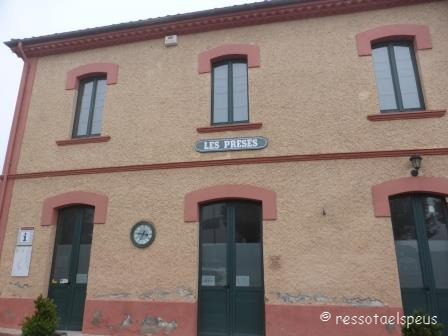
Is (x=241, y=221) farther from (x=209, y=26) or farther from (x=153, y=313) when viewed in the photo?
(x=209, y=26)

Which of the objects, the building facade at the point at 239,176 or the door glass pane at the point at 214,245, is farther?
the door glass pane at the point at 214,245

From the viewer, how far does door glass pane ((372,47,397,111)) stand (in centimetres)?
726

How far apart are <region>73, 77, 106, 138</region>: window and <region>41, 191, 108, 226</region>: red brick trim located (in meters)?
1.54

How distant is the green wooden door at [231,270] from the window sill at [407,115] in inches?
115

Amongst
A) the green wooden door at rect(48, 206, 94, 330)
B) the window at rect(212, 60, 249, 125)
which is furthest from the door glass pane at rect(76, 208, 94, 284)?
the window at rect(212, 60, 249, 125)

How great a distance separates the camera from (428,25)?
7430 mm

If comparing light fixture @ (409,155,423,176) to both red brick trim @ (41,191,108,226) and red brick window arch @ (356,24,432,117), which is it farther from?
red brick trim @ (41,191,108,226)

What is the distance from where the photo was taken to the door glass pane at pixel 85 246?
7.59 meters

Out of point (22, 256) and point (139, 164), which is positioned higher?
point (139, 164)

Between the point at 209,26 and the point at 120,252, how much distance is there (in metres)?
5.47

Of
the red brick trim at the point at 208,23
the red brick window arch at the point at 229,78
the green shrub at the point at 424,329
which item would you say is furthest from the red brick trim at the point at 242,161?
the red brick trim at the point at 208,23

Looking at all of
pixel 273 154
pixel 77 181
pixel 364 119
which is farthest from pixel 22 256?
pixel 364 119

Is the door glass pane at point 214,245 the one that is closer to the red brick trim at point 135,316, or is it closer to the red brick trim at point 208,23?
the red brick trim at point 135,316

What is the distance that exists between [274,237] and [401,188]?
8.18ft
